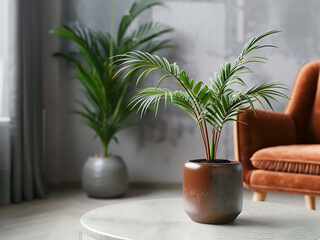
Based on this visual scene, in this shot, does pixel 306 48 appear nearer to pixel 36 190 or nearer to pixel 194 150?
pixel 194 150

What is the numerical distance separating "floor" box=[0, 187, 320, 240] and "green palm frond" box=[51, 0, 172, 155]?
1.35 ft

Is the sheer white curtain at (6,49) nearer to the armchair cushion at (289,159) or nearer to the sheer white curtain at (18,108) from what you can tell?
the sheer white curtain at (18,108)

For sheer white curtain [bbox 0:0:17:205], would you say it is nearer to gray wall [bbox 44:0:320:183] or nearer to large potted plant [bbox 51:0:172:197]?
large potted plant [bbox 51:0:172:197]

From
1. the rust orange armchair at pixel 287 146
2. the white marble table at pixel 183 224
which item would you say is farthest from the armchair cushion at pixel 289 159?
the white marble table at pixel 183 224

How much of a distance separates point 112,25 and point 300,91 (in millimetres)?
1540

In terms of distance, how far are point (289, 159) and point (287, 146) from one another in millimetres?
120

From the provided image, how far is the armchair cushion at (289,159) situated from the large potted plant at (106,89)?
1.22m

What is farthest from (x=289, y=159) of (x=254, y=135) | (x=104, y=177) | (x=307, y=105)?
(x=104, y=177)

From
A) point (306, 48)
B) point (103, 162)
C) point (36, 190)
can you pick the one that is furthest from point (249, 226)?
point (306, 48)

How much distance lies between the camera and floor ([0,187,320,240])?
81.3 inches

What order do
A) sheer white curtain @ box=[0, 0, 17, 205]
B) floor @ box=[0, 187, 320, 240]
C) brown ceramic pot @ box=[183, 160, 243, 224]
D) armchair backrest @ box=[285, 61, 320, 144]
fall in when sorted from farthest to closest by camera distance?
sheer white curtain @ box=[0, 0, 17, 205]
armchair backrest @ box=[285, 61, 320, 144]
floor @ box=[0, 187, 320, 240]
brown ceramic pot @ box=[183, 160, 243, 224]

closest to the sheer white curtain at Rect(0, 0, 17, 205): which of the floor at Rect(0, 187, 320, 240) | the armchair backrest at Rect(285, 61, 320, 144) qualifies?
the floor at Rect(0, 187, 320, 240)

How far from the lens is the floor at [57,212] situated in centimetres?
206

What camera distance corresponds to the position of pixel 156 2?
10.8ft
